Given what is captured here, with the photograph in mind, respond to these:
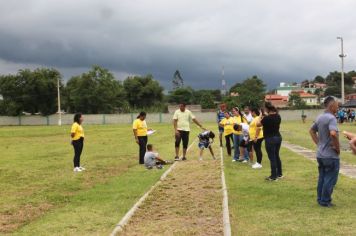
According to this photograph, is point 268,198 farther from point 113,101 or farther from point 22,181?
point 113,101

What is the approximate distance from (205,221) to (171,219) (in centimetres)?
57

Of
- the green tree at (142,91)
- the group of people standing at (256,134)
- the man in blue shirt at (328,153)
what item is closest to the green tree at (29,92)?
the green tree at (142,91)

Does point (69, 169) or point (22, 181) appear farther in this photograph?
point (69, 169)

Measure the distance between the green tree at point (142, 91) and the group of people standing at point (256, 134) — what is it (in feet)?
285

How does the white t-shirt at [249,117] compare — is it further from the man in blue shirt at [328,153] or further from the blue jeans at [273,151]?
the man in blue shirt at [328,153]

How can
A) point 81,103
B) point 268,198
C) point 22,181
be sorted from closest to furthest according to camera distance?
point 268,198
point 22,181
point 81,103

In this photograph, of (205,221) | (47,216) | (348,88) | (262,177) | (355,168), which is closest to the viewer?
(205,221)

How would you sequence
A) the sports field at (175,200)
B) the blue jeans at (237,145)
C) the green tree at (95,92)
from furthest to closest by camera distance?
1. the green tree at (95,92)
2. the blue jeans at (237,145)
3. the sports field at (175,200)

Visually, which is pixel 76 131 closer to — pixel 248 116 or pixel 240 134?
pixel 240 134

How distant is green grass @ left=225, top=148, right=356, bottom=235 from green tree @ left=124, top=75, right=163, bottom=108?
95095 mm

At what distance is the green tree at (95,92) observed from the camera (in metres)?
88.0

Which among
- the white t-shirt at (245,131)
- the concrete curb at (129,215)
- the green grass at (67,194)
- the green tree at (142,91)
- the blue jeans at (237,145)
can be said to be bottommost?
the green grass at (67,194)

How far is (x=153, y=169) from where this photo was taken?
15164mm

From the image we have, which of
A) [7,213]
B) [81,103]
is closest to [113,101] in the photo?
[81,103]
